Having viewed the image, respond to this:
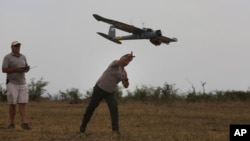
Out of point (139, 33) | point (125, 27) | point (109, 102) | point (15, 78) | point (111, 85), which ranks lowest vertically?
point (109, 102)

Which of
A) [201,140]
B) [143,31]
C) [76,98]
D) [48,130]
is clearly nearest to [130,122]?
[48,130]

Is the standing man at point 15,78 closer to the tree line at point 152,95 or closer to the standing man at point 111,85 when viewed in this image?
the standing man at point 111,85

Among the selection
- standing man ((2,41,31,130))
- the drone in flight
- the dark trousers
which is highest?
the drone in flight

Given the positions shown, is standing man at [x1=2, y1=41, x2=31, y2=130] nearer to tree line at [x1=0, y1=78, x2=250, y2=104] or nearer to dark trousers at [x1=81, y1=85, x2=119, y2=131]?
dark trousers at [x1=81, y1=85, x2=119, y2=131]

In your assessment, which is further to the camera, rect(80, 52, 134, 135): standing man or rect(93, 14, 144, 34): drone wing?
rect(93, 14, 144, 34): drone wing

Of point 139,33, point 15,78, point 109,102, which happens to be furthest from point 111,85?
point 139,33

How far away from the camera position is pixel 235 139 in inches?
248

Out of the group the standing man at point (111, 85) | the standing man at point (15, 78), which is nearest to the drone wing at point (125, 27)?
the standing man at point (15, 78)

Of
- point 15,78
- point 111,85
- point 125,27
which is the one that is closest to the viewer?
point 111,85

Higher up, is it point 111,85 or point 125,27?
Result: point 125,27

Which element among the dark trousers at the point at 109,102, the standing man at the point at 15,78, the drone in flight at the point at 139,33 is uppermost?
the drone in flight at the point at 139,33

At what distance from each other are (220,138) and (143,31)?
51.8 feet

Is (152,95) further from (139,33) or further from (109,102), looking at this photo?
(109,102)

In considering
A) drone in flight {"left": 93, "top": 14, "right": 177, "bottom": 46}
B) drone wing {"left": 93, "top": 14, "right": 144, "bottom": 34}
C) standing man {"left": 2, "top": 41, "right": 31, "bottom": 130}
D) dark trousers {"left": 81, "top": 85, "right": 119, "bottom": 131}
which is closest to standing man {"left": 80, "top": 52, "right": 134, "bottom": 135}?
dark trousers {"left": 81, "top": 85, "right": 119, "bottom": 131}
